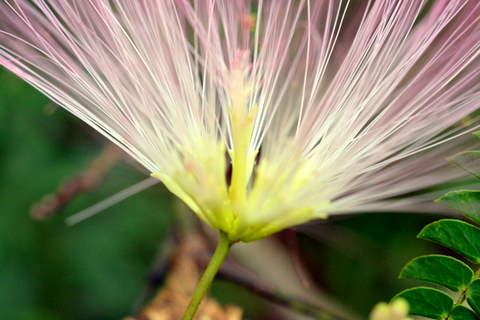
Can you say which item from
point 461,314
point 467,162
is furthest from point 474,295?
point 467,162

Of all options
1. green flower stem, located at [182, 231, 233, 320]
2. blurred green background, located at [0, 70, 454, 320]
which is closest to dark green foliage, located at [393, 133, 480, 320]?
green flower stem, located at [182, 231, 233, 320]

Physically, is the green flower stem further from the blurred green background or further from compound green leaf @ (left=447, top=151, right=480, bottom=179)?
the blurred green background

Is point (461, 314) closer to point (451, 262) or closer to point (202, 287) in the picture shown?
point (451, 262)

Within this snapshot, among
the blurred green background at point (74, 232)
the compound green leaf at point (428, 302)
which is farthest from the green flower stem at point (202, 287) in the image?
the blurred green background at point (74, 232)

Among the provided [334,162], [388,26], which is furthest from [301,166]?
[388,26]

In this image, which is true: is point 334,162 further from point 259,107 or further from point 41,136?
point 41,136

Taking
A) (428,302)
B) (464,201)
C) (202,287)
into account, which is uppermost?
(464,201)
